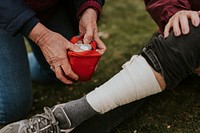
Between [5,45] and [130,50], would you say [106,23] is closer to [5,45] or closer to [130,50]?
[130,50]

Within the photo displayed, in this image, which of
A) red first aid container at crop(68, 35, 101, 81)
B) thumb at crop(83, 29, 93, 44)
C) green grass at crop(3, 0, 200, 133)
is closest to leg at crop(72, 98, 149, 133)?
green grass at crop(3, 0, 200, 133)

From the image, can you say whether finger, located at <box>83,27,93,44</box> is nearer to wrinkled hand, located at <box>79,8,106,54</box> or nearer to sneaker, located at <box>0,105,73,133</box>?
wrinkled hand, located at <box>79,8,106,54</box>

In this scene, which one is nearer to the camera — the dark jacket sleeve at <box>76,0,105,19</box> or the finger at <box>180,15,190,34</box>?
the finger at <box>180,15,190,34</box>

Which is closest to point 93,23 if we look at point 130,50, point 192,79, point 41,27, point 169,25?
point 41,27

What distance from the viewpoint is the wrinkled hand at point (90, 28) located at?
150 cm

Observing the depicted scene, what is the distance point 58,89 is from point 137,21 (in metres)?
0.93

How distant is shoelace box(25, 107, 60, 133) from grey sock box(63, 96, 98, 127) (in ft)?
0.19

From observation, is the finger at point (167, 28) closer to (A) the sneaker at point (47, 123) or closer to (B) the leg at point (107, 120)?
(B) the leg at point (107, 120)

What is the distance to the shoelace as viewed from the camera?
1398mm

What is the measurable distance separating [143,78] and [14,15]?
1.61ft

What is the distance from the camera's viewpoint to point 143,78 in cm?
135

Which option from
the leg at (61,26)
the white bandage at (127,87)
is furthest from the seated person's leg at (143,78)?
the leg at (61,26)

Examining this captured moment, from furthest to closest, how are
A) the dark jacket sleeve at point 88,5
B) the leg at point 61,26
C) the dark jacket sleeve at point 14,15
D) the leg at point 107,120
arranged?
the leg at point 61,26 < the dark jacket sleeve at point 88,5 < the leg at point 107,120 < the dark jacket sleeve at point 14,15


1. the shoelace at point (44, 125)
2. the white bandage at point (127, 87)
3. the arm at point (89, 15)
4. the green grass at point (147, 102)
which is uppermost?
the arm at point (89, 15)
